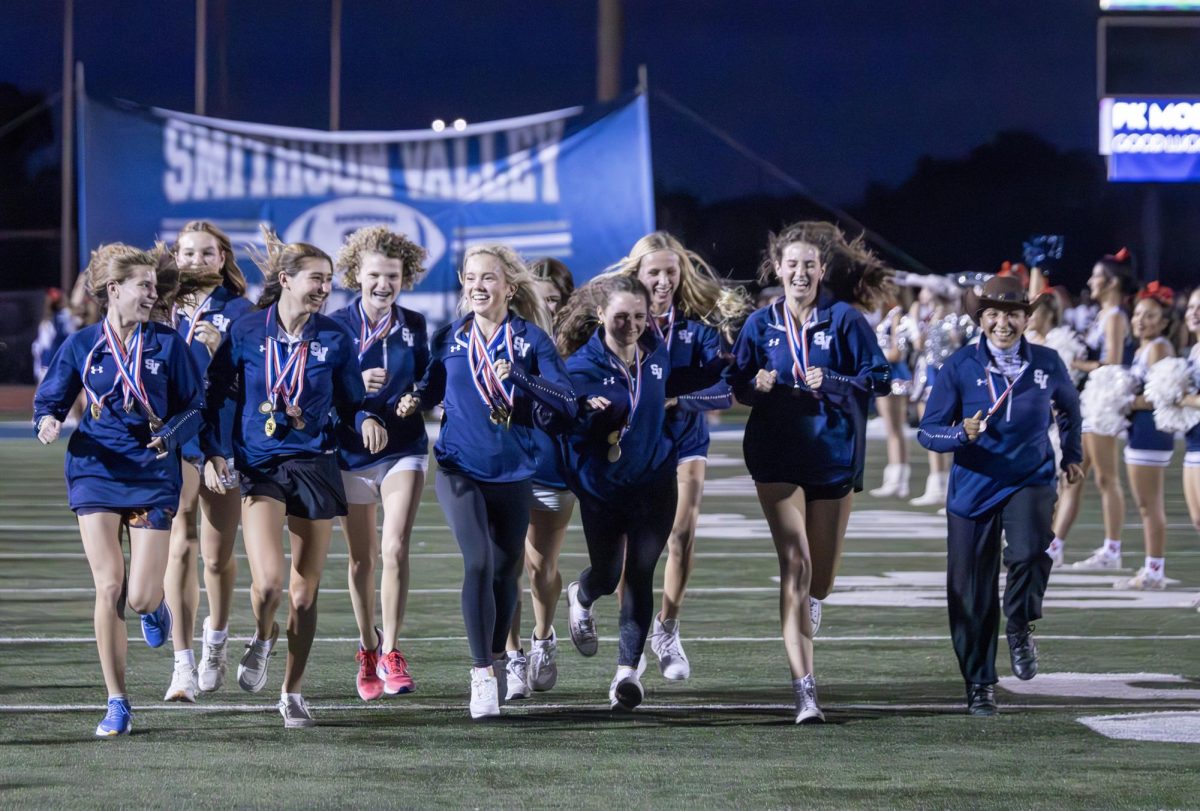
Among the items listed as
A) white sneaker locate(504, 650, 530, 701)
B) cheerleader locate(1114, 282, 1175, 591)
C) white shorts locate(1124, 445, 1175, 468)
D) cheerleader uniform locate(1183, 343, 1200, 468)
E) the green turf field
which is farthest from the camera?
white shorts locate(1124, 445, 1175, 468)

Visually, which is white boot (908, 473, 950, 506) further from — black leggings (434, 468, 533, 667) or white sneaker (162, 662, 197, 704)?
white sneaker (162, 662, 197, 704)

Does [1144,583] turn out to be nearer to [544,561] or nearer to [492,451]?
[544,561]

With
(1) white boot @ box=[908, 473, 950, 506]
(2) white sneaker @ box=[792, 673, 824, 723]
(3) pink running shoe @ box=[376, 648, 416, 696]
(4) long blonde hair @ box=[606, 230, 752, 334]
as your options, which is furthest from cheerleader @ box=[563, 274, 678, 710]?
(1) white boot @ box=[908, 473, 950, 506]

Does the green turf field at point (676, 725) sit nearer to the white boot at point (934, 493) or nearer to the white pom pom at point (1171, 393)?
the white pom pom at point (1171, 393)

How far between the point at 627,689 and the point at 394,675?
3.33ft

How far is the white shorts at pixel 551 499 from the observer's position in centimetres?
853

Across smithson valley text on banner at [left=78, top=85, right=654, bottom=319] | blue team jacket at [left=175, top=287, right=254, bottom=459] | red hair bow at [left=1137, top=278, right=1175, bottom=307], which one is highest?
smithson valley text on banner at [left=78, top=85, right=654, bottom=319]

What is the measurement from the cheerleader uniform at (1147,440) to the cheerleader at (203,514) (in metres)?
5.61

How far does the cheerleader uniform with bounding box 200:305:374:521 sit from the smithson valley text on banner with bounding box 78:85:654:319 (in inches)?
890

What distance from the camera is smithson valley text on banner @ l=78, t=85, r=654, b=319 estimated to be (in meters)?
30.6

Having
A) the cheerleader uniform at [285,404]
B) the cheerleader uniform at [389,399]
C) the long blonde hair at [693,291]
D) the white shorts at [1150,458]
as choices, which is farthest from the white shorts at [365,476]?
the white shorts at [1150,458]

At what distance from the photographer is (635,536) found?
7906mm

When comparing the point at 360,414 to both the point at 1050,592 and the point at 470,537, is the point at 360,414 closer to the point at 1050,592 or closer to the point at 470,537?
the point at 470,537

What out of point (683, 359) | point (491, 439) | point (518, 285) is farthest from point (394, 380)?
point (683, 359)
